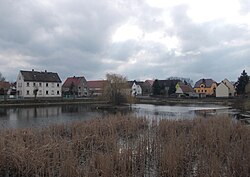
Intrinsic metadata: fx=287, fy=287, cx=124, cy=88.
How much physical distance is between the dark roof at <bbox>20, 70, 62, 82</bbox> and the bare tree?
86.4ft

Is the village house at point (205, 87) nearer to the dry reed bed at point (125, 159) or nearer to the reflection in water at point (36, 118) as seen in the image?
the reflection in water at point (36, 118)

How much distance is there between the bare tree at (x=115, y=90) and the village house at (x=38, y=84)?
22.2m

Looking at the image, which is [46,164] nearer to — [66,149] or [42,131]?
[66,149]

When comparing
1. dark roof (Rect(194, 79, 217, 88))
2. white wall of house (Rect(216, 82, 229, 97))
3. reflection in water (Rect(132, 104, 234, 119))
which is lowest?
reflection in water (Rect(132, 104, 234, 119))

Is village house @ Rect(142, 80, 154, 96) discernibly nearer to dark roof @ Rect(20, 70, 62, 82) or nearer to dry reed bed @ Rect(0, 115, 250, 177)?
dark roof @ Rect(20, 70, 62, 82)

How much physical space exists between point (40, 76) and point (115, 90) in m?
29.5

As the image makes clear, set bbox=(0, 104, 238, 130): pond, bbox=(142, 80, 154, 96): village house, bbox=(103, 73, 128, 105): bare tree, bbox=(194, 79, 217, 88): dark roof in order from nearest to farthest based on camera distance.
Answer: bbox=(0, 104, 238, 130): pond < bbox=(103, 73, 128, 105): bare tree < bbox=(194, 79, 217, 88): dark roof < bbox=(142, 80, 154, 96): village house

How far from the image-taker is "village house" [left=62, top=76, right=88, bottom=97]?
9312 cm

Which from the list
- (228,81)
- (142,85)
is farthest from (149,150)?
(142,85)

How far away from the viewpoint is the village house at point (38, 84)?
251 feet

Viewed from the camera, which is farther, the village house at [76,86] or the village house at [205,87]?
the village house at [205,87]

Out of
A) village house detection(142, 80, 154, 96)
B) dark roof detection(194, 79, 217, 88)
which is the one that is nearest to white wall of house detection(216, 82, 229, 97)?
dark roof detection(194, 79, 217, 88)

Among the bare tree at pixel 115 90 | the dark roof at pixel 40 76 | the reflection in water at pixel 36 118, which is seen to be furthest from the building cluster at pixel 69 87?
the reflection in water at pixel 36 118

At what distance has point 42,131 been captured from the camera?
15000 mm
